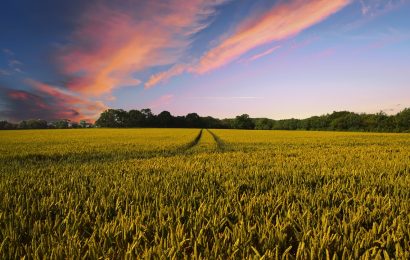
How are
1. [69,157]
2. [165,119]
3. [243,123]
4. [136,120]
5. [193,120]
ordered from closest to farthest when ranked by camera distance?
[69,157] → [165,119] → [136,120] → [193,120] → [243,123]

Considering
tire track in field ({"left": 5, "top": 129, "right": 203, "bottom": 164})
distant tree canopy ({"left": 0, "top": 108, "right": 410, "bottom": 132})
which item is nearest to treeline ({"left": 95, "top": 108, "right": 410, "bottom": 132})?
distant tree canopy ({"left": 0, "top": 108, "right": 410, "bottom": 132})

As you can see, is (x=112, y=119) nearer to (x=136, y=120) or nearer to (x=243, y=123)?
(x=136, y=120)

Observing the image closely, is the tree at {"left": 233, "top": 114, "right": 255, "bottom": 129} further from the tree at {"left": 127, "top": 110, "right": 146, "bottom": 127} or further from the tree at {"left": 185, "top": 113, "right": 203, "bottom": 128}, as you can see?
the tree at {"left": 127, "top": 110, "right": 146, "bottom": 127}

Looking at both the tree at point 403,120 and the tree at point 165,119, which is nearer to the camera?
the tree at point 403,120

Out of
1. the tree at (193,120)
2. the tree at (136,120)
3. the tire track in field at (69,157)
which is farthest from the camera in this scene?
the tree at (193,120)

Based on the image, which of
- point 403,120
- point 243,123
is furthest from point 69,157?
point 243,123

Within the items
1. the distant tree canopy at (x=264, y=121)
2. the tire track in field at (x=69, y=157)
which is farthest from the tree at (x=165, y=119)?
the tire track in field at (x=69, y=157)

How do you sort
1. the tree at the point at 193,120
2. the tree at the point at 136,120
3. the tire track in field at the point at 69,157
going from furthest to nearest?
the tree at the point at 193,120
the tree at the point at 136,120
the tire track in field at the point at 69,157

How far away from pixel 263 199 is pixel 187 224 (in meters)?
1.36

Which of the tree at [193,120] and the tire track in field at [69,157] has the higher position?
the tree at [193,120]

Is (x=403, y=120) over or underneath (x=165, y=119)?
underneath

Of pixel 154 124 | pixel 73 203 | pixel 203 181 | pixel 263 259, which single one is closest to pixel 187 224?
pixel 263 259

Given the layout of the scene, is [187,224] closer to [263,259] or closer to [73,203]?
[263,259]

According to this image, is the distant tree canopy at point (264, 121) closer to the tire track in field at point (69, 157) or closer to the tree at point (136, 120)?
the tree at point (136, 120)
